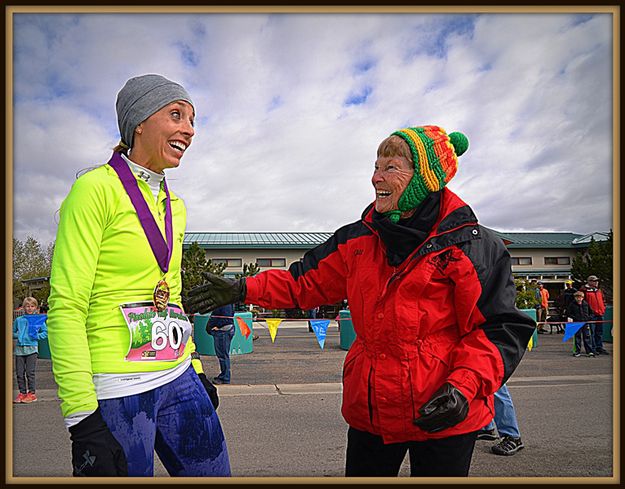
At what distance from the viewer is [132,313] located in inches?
89.0

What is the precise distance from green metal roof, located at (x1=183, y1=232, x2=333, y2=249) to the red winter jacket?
88.9ft

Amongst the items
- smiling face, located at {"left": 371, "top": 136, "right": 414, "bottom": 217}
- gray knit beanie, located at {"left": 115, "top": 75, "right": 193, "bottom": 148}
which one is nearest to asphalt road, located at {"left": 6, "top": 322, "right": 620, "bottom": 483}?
smiling face, located at {"left": 371, "top": 136, "right": 414, "bottom": 217}

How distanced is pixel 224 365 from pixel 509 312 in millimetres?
7662

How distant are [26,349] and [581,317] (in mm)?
11463

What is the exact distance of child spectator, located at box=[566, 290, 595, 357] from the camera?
13.2 metres

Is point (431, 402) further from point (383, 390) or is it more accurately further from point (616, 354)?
point (616, 354)

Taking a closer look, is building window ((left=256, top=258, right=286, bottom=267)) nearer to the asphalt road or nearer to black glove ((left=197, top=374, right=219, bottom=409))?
the asphalt road

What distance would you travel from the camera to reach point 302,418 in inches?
278

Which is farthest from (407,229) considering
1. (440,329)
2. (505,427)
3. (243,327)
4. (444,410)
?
(243,327)

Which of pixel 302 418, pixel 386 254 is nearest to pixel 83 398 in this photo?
pixel 386 254

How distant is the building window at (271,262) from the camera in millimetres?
30484

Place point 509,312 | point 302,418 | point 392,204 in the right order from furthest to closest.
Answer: point 302,418 → point 392,204 → point 509,312

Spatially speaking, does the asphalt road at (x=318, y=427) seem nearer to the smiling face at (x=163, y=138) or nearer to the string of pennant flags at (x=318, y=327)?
the string of pennant flags at (x=318, y=327)

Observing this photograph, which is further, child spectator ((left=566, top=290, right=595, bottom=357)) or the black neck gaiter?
child spectator ((left=566, top=290, right=595, bottom=357))
